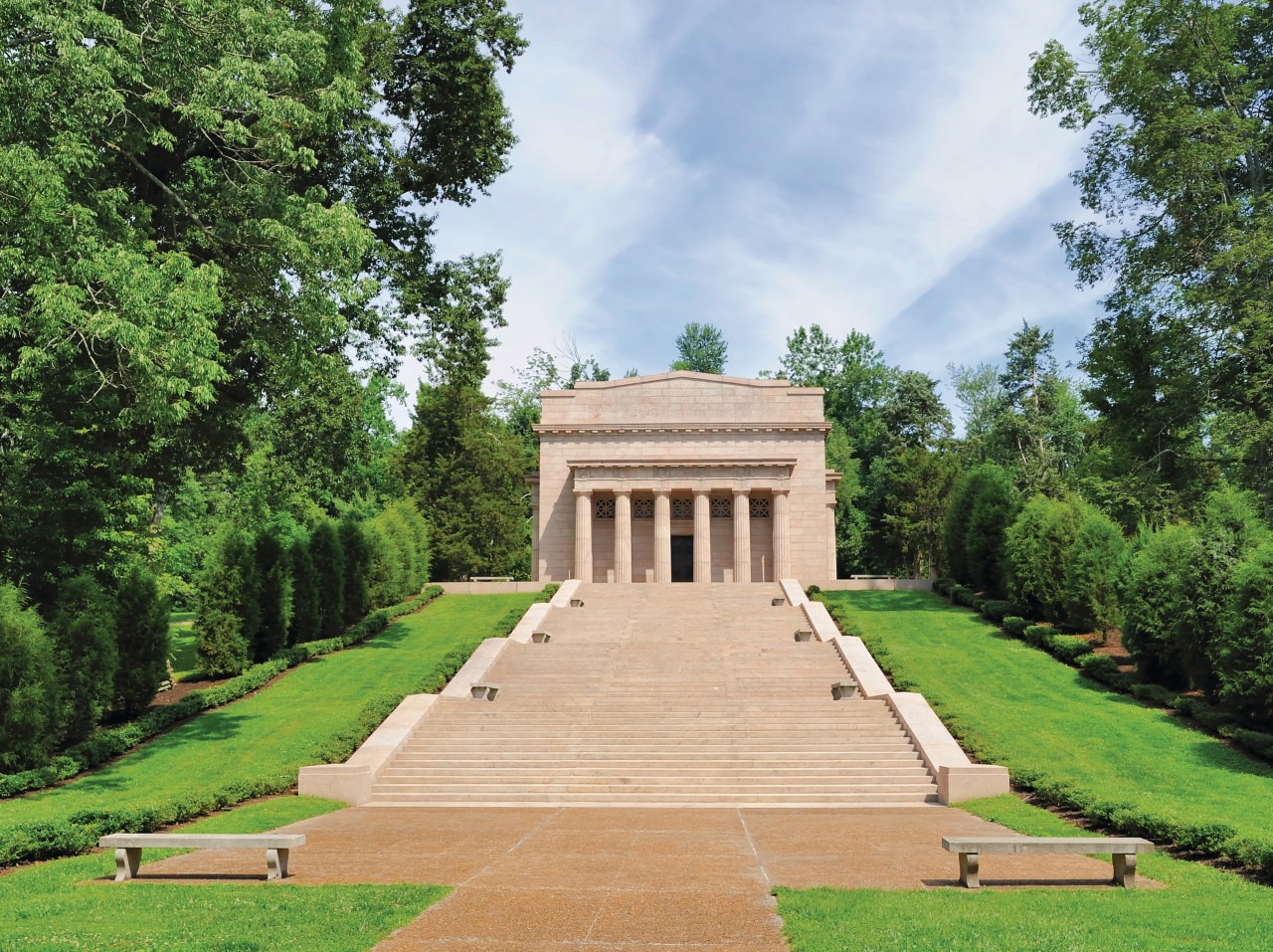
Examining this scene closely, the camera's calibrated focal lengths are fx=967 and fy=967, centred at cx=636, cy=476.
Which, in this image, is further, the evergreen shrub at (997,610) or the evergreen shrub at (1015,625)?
the evergreen shrub at (997,610)

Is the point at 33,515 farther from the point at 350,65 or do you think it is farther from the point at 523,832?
the point at 523,832

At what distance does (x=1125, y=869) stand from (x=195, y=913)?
9.11 meters

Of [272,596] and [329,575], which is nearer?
[272,596]

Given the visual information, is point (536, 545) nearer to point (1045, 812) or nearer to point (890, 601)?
point (890, 601)

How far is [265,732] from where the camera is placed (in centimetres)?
2106

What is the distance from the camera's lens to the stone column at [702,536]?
4444 cm

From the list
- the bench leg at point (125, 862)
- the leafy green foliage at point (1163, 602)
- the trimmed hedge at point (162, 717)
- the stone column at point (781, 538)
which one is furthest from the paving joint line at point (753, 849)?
the stone column at point (781, 538)

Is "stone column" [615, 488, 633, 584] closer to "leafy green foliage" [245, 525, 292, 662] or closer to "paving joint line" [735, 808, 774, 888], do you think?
"leafy green foliage" [245, 525, 292, 662]

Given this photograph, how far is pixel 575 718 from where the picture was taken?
2116cm

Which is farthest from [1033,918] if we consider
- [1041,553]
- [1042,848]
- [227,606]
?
[1041,553]

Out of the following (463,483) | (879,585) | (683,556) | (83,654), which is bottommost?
(83,654)

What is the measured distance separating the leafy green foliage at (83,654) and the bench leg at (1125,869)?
18004 mm

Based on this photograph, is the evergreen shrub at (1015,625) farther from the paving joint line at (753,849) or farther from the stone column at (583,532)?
the stone column at (583,532)

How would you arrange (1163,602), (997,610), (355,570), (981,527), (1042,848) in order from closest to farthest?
(1042,848) → (1163,602) → (997,610) → (355,570) → (981,527)
